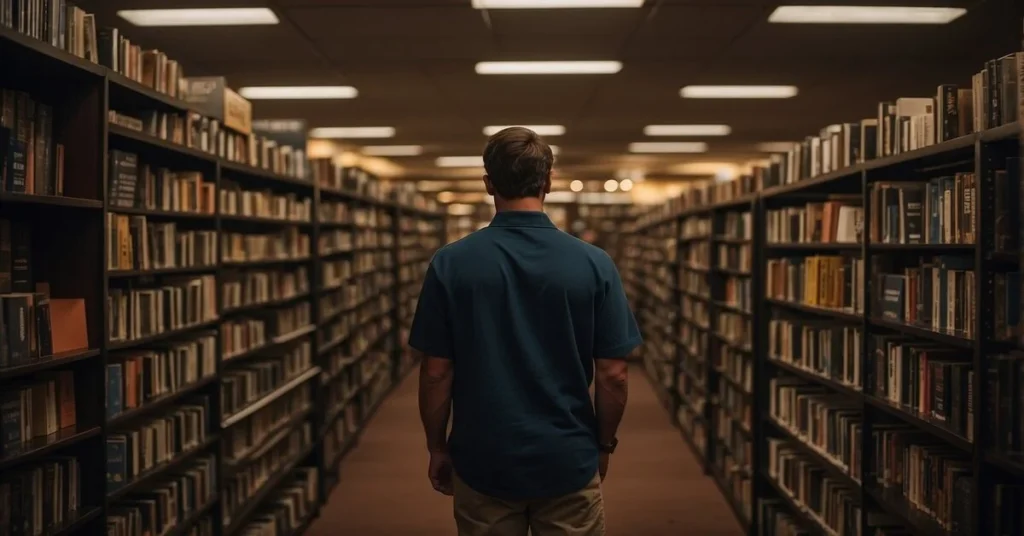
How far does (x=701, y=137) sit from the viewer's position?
1126 centimetres

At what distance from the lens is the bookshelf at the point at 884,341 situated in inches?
97.3

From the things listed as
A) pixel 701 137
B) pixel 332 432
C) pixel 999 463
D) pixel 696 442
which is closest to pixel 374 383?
pixel 332 432

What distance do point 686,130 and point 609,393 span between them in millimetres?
8811

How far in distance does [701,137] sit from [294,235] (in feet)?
22.1

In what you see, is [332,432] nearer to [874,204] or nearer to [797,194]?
[797,194]

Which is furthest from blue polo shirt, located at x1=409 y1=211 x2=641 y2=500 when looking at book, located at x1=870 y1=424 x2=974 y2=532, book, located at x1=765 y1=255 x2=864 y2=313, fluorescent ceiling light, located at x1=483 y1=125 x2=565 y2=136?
fluorescent ceiling light, located at x1=483 y1=125 x2=565 y2=136

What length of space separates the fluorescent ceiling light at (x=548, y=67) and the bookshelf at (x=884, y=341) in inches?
59.3

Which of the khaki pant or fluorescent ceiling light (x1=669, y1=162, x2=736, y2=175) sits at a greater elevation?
fluorescent ceiling light (x1=669, y1=162, x2=736, y2=175)

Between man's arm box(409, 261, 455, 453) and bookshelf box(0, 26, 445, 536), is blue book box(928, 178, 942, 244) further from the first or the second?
bookshelf box(0, 26, 445, 536)

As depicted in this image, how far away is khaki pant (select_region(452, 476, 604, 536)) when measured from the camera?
2.09 m

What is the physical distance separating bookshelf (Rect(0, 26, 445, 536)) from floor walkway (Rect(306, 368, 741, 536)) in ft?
0.89

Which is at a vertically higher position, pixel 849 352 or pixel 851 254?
pixel 851 254

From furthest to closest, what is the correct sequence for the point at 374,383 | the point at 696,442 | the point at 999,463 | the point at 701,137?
the point at 701,137 → the point at 374,383 → the point at 696,442 → the point at 999,463

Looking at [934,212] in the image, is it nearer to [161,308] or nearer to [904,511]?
[904,511]
